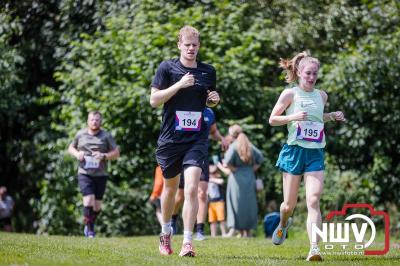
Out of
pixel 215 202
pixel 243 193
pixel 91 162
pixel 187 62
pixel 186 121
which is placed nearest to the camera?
pixel 186 121

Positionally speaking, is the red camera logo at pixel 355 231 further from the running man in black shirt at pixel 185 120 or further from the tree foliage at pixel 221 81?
the tree foliage at pixel 221 81

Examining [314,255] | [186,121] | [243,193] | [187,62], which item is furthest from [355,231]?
[243,193]

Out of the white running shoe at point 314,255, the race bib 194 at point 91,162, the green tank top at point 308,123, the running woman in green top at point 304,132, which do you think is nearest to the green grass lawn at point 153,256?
the white running shoe at point 314,255

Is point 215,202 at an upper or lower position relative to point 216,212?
upper

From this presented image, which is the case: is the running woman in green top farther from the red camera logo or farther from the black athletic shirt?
the black athletic shirt

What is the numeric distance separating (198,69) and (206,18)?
26.2 ft

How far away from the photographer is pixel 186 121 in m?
7.85

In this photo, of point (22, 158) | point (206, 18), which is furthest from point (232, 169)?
point (22, 158)

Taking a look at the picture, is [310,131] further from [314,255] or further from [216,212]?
[216,212]

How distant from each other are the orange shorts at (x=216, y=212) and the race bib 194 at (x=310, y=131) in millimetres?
6638

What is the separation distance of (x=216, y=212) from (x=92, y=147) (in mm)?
3012

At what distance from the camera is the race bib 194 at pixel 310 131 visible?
782cm

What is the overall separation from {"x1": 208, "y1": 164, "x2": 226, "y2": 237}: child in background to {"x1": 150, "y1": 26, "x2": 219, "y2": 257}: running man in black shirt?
20.8 feet

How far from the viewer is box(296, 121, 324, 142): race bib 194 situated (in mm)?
7816
